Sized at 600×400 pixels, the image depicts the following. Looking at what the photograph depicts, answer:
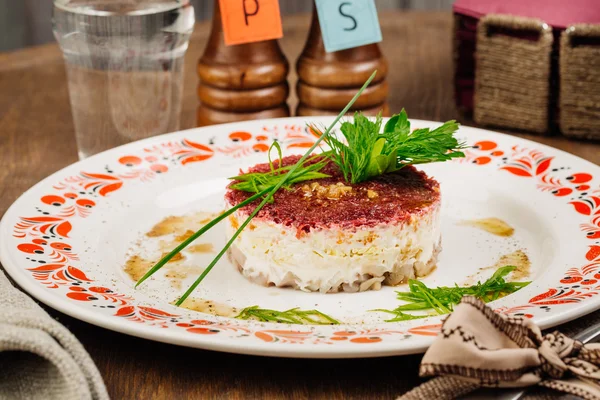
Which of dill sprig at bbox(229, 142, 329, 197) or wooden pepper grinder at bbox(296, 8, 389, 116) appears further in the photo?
wooden pepper grinder at bbox(296, 8, 389, 116)

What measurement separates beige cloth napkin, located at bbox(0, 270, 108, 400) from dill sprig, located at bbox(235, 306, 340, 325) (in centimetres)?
35

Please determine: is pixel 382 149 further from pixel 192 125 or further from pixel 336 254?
pixel 192 125

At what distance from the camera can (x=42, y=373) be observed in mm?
1013

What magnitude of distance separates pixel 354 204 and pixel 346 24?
23.7 inches

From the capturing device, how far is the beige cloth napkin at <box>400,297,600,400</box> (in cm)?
94

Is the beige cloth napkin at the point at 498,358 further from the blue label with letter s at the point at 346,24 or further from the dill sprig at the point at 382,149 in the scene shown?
the blue label with letter s at the point at 346,24

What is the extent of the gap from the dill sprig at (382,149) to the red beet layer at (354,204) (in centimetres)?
2

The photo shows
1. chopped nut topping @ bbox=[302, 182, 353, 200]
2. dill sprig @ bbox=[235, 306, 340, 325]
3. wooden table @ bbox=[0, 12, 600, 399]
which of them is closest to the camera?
wooden table @ bbox=[0, 12, 600, 399]

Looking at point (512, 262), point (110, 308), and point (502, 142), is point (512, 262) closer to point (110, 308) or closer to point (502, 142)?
point (502, 142)

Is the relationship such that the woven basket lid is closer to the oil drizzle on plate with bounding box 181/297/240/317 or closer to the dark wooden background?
the oil drizzle on plate with bounding box 181/297/240/317

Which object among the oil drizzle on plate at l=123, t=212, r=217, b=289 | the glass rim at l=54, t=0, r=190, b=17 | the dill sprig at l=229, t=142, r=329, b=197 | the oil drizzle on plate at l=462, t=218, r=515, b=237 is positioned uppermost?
the glass rim at l=54, t=0, r=190, b=17

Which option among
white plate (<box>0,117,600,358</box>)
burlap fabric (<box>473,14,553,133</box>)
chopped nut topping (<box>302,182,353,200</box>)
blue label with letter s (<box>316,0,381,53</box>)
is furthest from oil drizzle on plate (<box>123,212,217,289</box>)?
burlap fabric (<box>473,14,553,133</box>)

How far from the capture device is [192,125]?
2.28 m

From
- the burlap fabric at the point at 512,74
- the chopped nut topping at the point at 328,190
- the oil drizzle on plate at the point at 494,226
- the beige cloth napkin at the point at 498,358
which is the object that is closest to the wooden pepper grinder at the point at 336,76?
the burlap fabric at the point at 512,74
